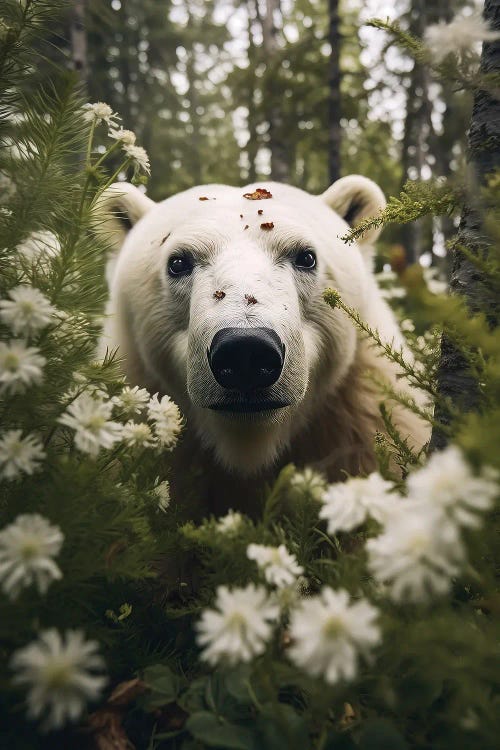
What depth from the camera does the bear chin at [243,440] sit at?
2.34 meters

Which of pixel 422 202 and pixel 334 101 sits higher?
pixel 334 101

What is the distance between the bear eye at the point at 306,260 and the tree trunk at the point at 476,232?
2.86 ft

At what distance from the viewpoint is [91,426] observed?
1.16 meters

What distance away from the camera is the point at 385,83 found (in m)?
6.74

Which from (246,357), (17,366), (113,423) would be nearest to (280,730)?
(113,423)

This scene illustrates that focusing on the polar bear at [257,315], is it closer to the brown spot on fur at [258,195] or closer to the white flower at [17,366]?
the brown spot on fur at [258,195]

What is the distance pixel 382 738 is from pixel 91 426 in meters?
0.75

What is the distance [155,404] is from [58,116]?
0.75 meters

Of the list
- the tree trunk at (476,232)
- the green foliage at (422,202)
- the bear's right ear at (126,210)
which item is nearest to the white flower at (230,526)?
the tree trunk at (476,232)

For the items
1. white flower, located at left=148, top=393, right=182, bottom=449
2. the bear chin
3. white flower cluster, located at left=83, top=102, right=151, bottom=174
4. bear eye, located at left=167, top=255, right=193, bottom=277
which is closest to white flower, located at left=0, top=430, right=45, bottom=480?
white flower, located at left=148, top=393, right=182, bottom=449

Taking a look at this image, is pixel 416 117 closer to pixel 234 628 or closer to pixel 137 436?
pixel 137 436

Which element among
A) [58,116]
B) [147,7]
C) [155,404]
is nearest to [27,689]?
[155,404]

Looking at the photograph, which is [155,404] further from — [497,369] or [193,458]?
[193,458]

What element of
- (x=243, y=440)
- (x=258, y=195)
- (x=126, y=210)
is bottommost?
(x=243, y=440)
